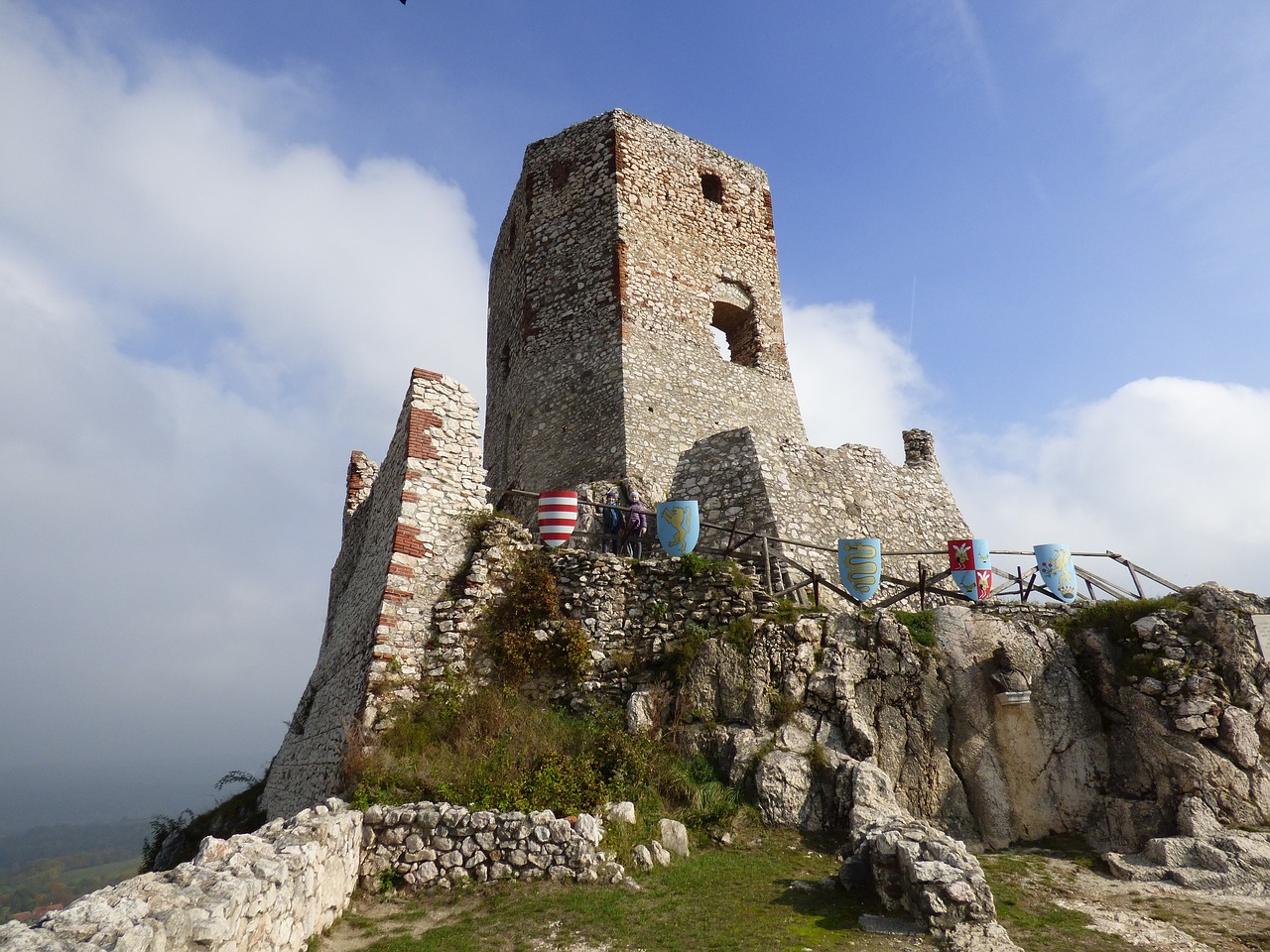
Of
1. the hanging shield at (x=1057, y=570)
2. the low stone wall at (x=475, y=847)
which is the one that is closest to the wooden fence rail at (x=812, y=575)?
the hanging shield at (x=1057, y=570)

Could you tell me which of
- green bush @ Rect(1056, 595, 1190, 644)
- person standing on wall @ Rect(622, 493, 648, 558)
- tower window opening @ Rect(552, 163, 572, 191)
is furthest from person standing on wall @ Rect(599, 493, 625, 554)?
tower window opening @ Rect(552, 163, 572, 191)

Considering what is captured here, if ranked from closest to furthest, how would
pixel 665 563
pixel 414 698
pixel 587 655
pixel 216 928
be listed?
pixel 216 928
pixel 414 698
pixel 587 655
pixel 665 563

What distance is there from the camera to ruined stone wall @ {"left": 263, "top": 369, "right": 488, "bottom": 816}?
34.0 ft

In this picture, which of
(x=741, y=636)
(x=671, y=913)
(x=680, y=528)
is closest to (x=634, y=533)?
(x=680, y=528)

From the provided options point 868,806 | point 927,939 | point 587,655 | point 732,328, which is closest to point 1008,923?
point 927,939

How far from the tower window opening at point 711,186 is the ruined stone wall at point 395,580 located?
1112 cm

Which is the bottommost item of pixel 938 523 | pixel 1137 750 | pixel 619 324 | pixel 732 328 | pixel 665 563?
pixel 1137 750

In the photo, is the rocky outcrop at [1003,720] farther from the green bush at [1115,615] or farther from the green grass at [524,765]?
the green grass at [524,765]

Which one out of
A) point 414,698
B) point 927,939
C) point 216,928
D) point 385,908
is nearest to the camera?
point 216,928

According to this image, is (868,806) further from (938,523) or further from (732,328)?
(732,328)

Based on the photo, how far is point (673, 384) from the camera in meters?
17.3

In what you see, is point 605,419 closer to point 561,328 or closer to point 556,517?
point 561,328

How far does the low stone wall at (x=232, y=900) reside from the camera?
427cm

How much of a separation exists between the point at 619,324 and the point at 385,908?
41.7ft
